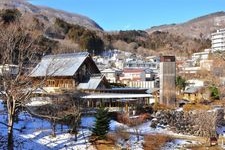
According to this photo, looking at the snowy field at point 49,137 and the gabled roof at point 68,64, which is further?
the gabled roof at point 68,64

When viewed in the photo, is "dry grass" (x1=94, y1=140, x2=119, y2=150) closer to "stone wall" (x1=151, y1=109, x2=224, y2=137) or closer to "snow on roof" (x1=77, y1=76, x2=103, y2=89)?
"stone wall" (x1=151, y1=109, x2=224, y2=137)

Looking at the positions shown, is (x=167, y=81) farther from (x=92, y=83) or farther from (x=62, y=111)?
(x=62, y=111)

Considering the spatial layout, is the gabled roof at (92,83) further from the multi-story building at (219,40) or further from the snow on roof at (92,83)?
the multi-story building at (219,40)

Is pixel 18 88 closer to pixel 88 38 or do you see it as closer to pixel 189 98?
pixel 189 98

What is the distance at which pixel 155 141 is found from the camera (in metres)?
26.2

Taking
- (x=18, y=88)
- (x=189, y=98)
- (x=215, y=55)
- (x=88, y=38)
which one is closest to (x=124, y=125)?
(x=18, y=88)

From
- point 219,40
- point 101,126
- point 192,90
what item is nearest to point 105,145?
point 101,126

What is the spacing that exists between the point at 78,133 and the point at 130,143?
3310mm

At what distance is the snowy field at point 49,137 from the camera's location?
22984 mm

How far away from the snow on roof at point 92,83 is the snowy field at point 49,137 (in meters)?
5.19

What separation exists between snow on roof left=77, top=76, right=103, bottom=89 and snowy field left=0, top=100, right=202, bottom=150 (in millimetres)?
5189

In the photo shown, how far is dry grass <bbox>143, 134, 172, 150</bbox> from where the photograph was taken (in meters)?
25.4

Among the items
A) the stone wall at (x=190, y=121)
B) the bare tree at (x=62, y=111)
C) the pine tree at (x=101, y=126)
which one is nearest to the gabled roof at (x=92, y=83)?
the stone wall at (x=190, y=121)

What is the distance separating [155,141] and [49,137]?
22.5 ft
